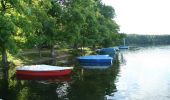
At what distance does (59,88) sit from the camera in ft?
124

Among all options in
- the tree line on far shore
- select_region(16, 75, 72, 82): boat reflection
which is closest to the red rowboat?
select_region(16, 75, 72, 82): boat reflection

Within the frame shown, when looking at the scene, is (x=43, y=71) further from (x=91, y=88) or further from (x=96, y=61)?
(x=96, y=61)

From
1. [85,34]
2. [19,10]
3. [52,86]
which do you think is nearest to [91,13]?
[85,34]

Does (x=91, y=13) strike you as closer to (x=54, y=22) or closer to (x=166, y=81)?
(x=54, y=22)

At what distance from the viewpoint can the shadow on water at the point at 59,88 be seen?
108 ft

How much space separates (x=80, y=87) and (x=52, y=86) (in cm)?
334

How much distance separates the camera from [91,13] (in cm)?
9162

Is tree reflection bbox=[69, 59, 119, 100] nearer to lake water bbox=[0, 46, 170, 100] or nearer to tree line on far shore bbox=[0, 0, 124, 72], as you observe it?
lake water bbox=[0, 46, 170, 100]

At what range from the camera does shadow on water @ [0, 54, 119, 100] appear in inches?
1297

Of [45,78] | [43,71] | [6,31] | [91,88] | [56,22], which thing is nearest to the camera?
[91,88]

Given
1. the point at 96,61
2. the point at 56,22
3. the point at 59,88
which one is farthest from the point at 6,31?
the point at 56,22

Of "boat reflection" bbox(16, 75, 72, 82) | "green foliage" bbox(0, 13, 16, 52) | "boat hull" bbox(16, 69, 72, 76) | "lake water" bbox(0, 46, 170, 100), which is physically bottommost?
"lake water" bbox(0, 46, 170, 100)

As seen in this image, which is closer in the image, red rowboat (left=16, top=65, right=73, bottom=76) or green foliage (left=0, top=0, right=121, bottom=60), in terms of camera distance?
red rowboat (left=16, top=65, right=73, bottom=76)

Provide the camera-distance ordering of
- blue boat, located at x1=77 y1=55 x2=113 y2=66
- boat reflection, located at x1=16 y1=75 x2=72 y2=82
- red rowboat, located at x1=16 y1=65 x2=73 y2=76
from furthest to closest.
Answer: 1. blue boat, located at x1=77 y1=55 x2=113 y2=66
2. red rowboat, located at x1=16 y1=65 x2=73 y2=76
3. boat reflection, located at x1=16 y1=75 x2=72 y2=82
